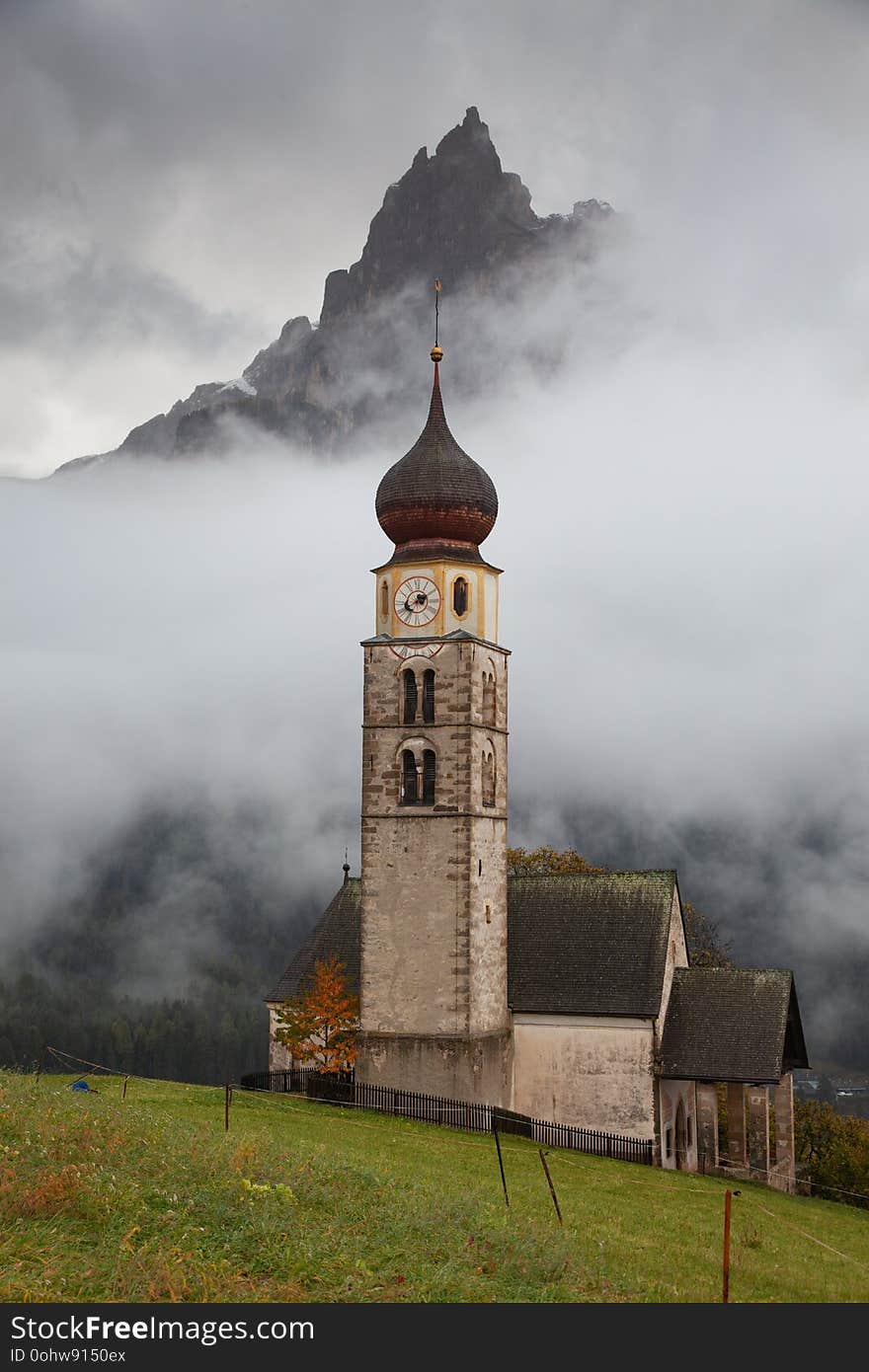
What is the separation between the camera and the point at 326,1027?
126 ft

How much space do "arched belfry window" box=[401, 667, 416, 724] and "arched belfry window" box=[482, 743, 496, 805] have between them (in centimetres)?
246

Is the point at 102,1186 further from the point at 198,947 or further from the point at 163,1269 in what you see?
the point at 198,947

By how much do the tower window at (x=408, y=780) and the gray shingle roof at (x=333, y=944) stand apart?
5036 millimetres

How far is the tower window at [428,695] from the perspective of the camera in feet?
128

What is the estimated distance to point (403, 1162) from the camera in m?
26.9

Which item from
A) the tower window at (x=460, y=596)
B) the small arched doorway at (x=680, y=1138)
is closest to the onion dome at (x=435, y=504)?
the tower window at (x=460, y=596)

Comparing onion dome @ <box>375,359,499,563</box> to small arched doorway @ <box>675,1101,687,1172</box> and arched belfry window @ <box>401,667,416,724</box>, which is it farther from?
small arched doorway @ <box>675,1101,687,1172</box>

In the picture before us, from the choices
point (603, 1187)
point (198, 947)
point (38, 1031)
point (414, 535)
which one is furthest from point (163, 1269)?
point (198, 947)

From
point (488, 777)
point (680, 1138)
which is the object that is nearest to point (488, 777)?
point (488, 777)

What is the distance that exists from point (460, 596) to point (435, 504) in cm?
288

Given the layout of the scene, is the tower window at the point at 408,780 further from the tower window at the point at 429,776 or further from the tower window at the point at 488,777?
the tower window at the point at 488,777

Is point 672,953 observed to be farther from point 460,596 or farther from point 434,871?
point 460,596

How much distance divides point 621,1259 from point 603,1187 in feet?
33.2

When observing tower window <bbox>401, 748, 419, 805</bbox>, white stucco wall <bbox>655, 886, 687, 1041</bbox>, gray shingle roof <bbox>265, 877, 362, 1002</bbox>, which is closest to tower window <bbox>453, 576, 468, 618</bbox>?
tower window <bbox>401, 748, 419, 805</bbox>
